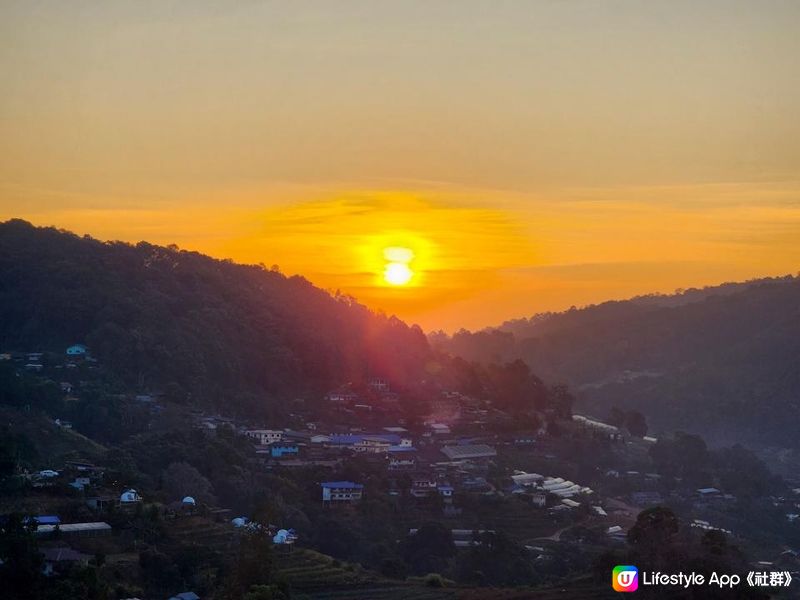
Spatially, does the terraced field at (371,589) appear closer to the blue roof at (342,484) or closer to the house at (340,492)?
the house at (340,492)

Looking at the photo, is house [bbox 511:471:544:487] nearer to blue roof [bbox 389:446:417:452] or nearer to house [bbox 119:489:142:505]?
blue roof [bbox 389:446:417:452]

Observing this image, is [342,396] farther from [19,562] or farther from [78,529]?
[19,562]

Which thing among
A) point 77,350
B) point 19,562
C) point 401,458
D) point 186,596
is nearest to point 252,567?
point 186,596

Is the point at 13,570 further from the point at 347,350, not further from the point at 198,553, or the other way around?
the point at 347,350

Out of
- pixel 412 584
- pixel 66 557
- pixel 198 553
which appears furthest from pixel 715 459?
pixel 66 557

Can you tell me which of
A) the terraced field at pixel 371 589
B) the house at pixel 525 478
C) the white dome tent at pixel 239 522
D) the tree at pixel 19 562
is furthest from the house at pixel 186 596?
the house at pixel 525 478

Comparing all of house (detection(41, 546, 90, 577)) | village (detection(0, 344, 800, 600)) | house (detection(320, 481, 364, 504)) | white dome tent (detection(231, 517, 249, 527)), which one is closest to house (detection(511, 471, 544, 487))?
village (detection(0, 344, 800, 600))

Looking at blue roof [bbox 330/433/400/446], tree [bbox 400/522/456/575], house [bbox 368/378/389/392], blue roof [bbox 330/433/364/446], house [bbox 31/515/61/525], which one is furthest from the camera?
house [bbox 368/378/389/392]
